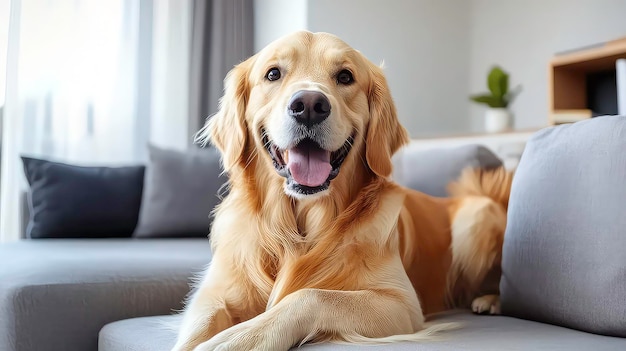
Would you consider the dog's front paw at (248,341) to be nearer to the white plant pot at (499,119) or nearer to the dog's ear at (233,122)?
the dog's ear at (233,122)

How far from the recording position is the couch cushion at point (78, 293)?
1.61 metres

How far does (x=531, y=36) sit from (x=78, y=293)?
11.8ft

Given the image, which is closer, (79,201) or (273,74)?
(273,74)

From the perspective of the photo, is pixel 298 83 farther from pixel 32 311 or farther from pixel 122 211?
pixel 122 211

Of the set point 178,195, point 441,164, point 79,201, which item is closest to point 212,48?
point 178,195

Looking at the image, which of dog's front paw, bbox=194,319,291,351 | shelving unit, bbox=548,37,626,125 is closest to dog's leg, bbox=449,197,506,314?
dog's front paw, bbox=194,319,291,351

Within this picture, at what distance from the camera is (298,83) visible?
141cm

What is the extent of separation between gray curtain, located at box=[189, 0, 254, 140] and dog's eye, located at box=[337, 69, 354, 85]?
299cm

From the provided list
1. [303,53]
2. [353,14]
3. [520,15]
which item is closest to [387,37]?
[353,14]

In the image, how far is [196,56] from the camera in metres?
4.39

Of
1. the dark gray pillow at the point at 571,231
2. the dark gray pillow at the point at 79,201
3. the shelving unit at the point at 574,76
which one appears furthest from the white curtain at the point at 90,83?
the dark gray pillow at the point at 571,231

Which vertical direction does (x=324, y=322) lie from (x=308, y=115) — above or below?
below

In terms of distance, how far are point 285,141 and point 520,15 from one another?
11.7 feet

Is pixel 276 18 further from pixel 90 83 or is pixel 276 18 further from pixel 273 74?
pixel 273 74
